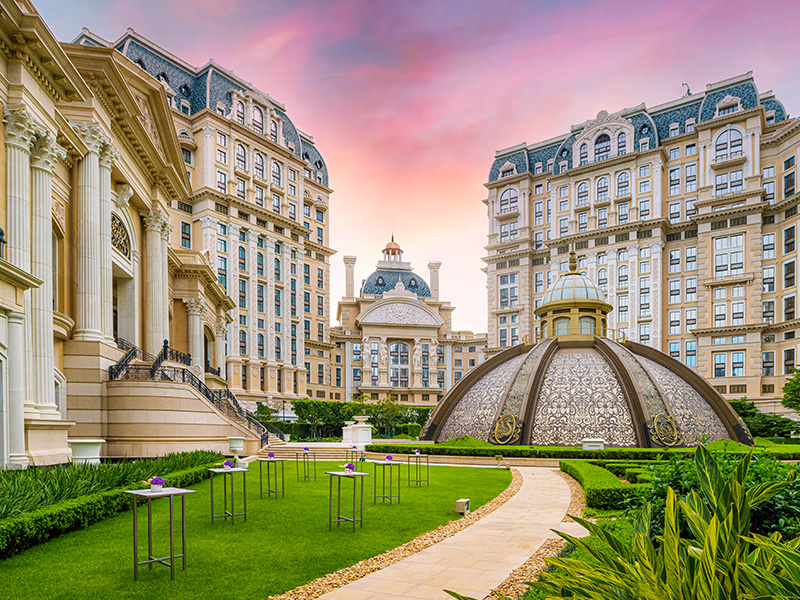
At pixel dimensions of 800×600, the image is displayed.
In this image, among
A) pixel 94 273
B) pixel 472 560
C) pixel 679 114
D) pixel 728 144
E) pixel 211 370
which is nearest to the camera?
pixel 472 560

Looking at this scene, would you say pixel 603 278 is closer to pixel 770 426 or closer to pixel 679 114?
pixel 679 114

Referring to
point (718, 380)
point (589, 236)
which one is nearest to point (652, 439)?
point (718, 380)

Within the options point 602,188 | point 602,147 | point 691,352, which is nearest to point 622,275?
point 602,188

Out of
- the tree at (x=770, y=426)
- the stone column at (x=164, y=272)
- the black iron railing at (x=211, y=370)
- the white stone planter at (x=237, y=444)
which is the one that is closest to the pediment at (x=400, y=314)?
the black iron railing at (x=211, y=370)

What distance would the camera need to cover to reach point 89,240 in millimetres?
23875

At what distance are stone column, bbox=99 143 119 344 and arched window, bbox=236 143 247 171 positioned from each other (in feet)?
136

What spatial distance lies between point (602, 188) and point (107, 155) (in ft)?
211

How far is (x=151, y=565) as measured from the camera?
829cm

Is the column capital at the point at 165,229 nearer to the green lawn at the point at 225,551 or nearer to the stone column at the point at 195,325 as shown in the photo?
the stone column at the point at 195,325

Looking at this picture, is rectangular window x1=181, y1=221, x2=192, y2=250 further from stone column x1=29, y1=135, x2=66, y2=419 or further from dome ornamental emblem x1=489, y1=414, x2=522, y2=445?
dome ornamental emblem x1=489, y1=414, x2=522, y2=445

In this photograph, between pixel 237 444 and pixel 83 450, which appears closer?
pixel 83 450

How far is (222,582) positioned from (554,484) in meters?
12.9

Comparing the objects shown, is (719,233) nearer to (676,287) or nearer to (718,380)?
(676,287)

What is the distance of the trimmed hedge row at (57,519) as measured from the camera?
29.1 feet
